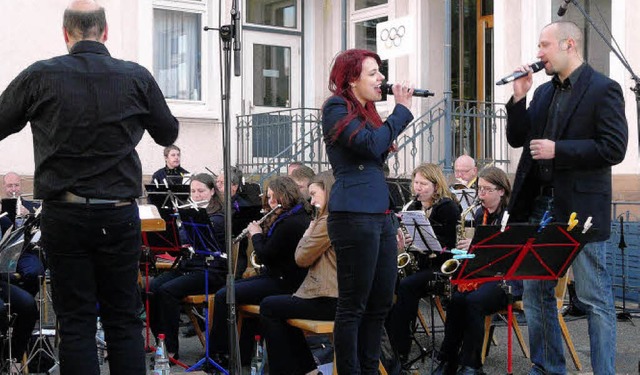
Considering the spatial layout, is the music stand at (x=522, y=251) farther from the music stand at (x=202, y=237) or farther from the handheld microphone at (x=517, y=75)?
the music stand at (x=202, y=237)

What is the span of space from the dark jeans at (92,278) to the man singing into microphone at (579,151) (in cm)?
243

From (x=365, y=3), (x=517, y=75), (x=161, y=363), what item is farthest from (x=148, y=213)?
(x=365, y=3)

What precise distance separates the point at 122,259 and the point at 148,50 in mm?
9598

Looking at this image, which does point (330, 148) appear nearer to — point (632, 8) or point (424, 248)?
point (424, 248)

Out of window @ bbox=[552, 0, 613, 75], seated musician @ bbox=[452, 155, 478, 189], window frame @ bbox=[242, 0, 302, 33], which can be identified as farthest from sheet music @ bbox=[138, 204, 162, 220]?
window frame @ bbox=[242, 0, 302, 33]

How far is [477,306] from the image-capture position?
6738mm

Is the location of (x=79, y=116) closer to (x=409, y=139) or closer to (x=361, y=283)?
(x=361, y=283)

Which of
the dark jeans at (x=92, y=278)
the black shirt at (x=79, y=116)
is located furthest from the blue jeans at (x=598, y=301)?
the black shirt at (x=79, y=116)

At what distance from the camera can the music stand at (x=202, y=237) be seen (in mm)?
7059

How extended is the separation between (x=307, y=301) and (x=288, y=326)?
0.23 m

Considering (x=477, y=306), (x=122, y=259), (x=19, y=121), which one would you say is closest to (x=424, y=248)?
(x=477, y=306)

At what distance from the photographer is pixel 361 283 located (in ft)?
17.4

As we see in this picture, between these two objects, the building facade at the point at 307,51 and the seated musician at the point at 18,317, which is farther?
the building facade at the point at 307,51

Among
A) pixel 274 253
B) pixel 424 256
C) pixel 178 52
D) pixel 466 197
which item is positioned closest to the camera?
pixel 274 253
